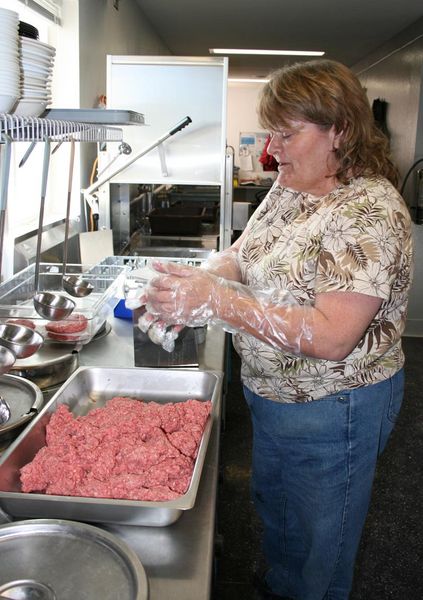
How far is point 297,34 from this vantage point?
529 cm

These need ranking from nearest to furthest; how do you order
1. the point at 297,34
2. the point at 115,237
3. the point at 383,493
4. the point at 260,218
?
the point at 260,218 → the point at 383,493 → the point at 115,237 → the point at 297,34

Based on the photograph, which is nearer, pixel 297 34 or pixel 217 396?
pixel 217 396

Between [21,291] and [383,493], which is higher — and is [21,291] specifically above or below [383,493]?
above

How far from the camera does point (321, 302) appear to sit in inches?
40.8

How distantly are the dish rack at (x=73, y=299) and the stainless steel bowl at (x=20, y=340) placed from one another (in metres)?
0.16

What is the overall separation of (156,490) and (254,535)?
4.21 feet

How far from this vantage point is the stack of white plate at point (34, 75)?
105cm

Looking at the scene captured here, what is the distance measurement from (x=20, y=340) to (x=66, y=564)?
A: 24.6 inches

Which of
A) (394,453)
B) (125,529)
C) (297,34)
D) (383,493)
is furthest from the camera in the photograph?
(297,34)

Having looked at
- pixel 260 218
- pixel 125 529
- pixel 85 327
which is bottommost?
pixel 125 529

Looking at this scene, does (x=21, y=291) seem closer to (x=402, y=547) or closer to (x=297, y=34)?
(x=402, y=547)

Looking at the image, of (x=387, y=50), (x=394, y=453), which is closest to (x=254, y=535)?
(x=394, y=453)

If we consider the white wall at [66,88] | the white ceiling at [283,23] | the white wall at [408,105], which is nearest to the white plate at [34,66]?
the white wall at [66,88]

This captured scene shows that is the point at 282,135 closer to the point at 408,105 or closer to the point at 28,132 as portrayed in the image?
the point at 28,132
